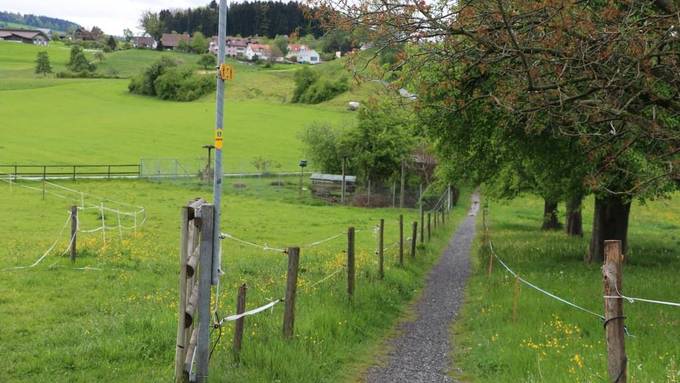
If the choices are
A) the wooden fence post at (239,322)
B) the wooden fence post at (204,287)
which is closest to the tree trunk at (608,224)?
the wooden fence post at (239,322)

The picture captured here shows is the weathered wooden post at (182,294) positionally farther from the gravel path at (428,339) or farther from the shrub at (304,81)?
the shrub at (304,81)

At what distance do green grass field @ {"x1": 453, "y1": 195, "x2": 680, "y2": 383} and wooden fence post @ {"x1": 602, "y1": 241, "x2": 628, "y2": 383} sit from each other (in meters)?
1.28

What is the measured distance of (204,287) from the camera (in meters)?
7.10

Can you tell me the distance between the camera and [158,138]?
8238 centimetres

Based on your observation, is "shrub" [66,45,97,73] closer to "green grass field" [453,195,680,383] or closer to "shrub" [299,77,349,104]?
"shrub" [299,77,349,104]

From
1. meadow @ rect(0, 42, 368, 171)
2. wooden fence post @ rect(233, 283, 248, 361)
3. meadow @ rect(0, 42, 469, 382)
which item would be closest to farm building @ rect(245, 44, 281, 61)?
meadow @ rect(0, 42, 368, 171)

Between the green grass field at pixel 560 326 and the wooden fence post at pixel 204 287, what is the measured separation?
353 centimetres

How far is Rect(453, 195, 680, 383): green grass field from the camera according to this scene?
7777mm

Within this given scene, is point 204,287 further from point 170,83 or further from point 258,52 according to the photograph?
point 258,52

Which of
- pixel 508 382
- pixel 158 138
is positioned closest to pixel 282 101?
pixel 158 138

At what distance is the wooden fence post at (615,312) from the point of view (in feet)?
17.7

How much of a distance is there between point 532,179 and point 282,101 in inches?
3936

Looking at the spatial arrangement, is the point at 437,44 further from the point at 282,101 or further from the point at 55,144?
the point at 282,101

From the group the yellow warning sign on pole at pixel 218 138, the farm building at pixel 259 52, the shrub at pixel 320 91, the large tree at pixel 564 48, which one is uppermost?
the farm building at pixel 259 52
